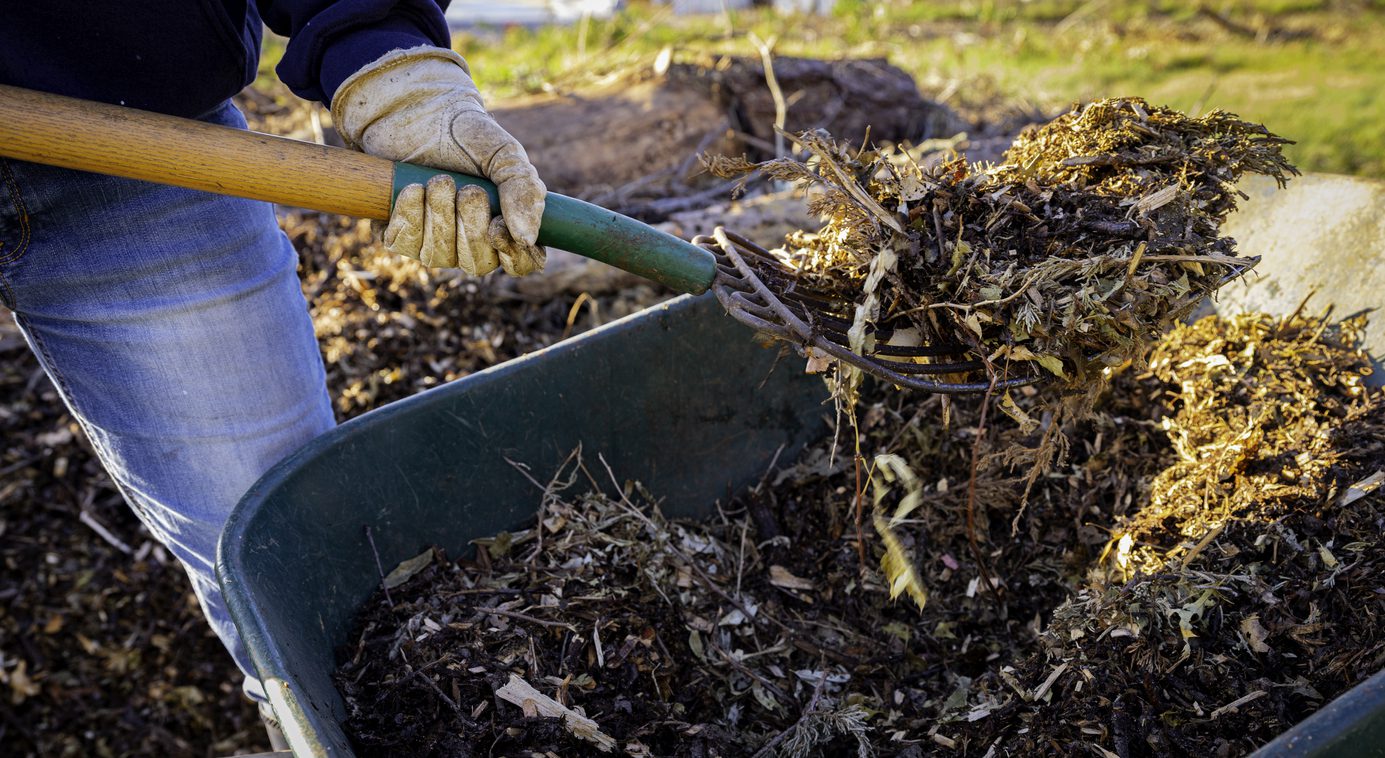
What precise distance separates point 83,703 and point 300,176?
2101mm

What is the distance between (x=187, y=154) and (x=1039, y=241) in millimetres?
1491

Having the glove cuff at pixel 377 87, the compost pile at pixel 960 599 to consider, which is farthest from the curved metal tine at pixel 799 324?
the glove cuff at pixel 377 87

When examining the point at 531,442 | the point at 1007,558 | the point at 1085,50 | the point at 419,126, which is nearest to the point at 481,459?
the point at 531,442

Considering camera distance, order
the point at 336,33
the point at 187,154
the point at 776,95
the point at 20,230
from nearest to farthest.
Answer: the point at 187,154 < the point at 20,230 < the point at 336,33 < the point at 776,95

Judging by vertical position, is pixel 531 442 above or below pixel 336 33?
below

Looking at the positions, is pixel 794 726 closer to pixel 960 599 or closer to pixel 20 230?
pixel 960 599

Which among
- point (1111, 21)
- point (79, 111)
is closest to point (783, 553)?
point (79, 111)

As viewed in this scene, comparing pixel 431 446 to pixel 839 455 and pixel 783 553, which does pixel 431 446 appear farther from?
pixel 839 455

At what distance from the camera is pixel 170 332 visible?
170 cm

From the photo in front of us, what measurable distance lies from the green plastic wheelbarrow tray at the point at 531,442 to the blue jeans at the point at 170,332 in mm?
233

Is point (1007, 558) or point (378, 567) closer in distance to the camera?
point (378, 567)

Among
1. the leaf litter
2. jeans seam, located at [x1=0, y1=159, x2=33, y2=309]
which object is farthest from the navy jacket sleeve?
the leaf litter

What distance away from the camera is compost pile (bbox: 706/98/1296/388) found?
1599 mm

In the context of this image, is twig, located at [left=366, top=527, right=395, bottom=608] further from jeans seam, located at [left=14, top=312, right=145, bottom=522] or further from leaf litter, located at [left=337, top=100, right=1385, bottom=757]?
jeans seam, located at [left=14, top=312, right=145, bottom=522]
